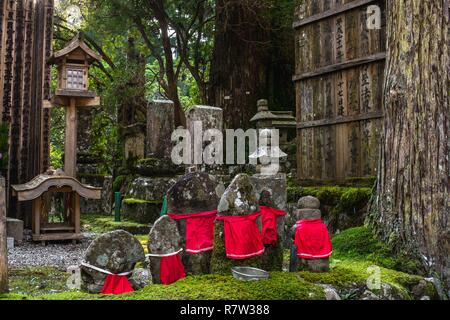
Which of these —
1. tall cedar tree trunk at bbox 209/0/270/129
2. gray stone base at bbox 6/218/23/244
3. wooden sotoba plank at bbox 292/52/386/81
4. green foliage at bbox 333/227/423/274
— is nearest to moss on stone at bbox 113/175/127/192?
tall cedar tree trunk at bbox 209/0/270/129

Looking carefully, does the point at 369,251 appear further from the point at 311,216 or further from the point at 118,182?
the point at 118,182

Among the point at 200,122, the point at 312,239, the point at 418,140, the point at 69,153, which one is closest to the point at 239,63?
the point at 200,122

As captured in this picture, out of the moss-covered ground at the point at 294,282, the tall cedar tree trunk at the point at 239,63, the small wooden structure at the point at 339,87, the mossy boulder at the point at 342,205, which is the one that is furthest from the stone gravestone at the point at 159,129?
the moss-covered ground at the point at 294,282

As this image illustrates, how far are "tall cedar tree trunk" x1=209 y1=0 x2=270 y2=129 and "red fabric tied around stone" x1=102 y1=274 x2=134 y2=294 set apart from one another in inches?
397

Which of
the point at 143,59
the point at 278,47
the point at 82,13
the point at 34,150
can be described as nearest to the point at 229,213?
the point at 34,150

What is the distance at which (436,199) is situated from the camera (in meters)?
5.39

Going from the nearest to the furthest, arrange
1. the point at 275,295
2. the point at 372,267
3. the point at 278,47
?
the point at 275,295 < the point at 372,267 < the point at 278,47

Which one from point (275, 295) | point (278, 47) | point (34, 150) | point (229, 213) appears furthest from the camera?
point (278, 47)

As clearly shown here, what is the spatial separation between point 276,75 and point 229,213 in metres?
11.0

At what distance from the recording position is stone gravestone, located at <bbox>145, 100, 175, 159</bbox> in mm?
12031

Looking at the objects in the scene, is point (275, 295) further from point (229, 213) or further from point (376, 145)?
point (376, 145)

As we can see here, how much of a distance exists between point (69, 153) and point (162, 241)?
5.92m

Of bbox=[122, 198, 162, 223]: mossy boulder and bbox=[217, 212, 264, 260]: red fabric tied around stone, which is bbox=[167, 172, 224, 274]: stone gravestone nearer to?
bbox=[217, 212, 264, 260]: red fabric tied around stone

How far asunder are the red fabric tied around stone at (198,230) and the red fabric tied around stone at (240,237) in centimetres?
22
